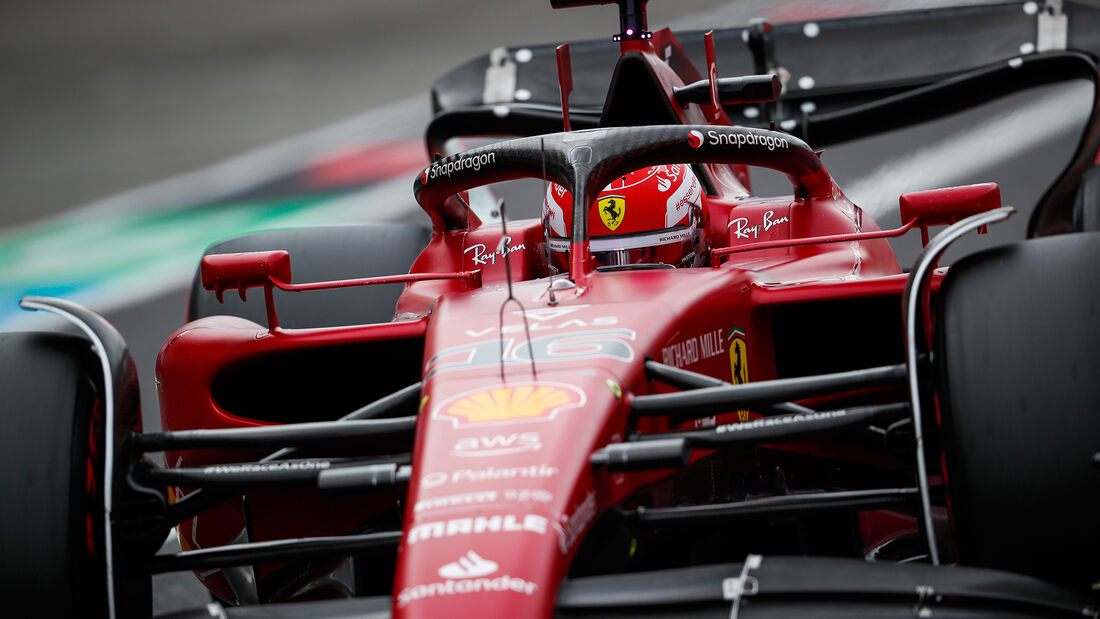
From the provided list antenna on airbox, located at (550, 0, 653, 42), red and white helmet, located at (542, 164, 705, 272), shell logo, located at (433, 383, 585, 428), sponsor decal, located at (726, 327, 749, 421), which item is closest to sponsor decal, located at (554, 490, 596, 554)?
shell logo, located at (433, 383, 585, 428)

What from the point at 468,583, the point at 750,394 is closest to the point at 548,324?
the point at 750,394

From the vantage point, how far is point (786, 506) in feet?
4.90

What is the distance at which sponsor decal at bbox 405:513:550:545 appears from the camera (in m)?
1.20

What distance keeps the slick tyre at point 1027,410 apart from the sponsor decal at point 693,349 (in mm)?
369

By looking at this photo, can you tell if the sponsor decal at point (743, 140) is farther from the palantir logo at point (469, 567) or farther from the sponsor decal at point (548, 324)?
the palantir logo at point (469, 567)

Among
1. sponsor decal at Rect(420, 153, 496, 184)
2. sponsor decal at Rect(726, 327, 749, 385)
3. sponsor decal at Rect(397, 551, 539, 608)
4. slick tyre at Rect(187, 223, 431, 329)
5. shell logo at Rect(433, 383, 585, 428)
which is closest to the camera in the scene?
sponsor decal at Rect(397, 551, 539, 608)

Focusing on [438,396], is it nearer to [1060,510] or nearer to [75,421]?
[75,421]

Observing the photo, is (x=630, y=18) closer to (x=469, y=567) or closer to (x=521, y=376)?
(x=521, y=376)

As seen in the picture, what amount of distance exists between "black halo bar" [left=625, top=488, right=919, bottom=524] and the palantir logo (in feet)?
1.14

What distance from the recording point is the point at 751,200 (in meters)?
2.71

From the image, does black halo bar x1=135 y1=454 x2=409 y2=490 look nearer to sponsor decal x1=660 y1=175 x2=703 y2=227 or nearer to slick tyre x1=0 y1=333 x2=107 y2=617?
slick tyre x1=0 y1=333 x2=107 y2=617

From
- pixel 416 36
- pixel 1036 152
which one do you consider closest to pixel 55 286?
pixel 416 36

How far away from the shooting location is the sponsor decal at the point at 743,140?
1.95 meters

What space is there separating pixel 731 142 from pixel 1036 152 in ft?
12.8
